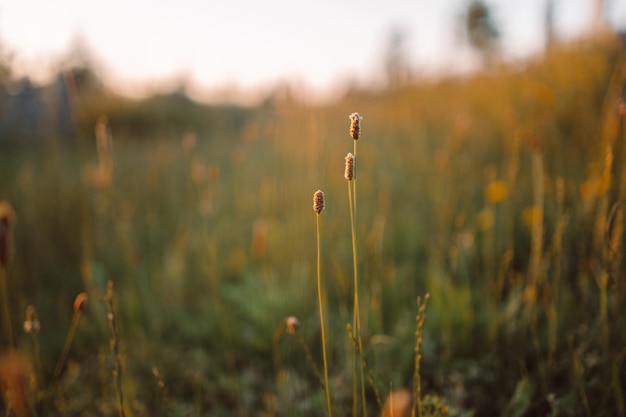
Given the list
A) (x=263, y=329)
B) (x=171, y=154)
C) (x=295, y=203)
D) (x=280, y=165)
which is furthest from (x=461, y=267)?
(x=171, y=154)

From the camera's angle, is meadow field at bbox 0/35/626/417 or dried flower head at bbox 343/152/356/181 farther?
meadow field at bbox 0/35/626/417

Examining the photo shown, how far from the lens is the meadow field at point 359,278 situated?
1177 mm

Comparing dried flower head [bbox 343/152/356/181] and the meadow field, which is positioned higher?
dried flower head [bbox 343/152/356/181]

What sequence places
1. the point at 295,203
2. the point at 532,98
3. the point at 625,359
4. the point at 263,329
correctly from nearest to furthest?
the point at 625,359, the point at 263,329, the point at 295,203, the point at 532,98

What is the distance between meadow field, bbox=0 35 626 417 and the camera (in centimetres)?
118

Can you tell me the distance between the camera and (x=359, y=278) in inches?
68.2

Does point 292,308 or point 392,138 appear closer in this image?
point 292,308

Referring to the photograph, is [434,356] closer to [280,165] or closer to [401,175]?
[401,175]

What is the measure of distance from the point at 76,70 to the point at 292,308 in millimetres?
8967

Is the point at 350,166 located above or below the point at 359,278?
above

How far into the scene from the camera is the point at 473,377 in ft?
4.22

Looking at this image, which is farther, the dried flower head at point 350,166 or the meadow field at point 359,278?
the meadow field at point 359,278

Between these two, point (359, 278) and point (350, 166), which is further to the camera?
point (359, 278)

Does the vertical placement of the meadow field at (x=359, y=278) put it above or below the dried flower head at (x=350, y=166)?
below
